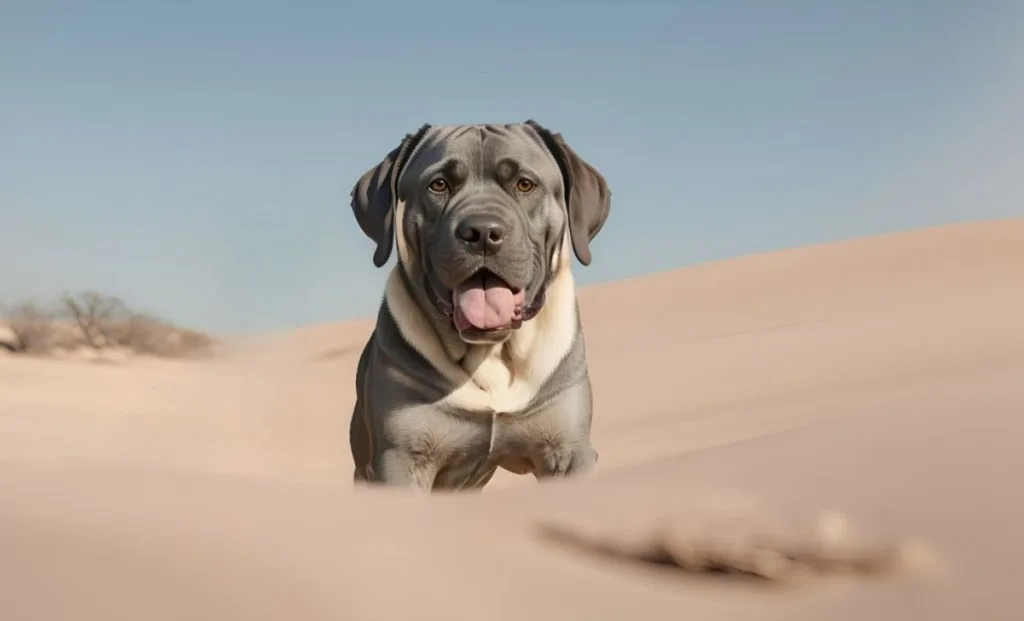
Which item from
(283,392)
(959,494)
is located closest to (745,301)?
(283,392)

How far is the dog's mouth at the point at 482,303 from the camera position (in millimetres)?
4348

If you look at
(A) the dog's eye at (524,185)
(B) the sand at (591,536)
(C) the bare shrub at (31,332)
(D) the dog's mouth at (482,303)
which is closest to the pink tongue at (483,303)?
(D) the dog's mouth at (482,303)

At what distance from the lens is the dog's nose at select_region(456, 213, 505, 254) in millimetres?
4203

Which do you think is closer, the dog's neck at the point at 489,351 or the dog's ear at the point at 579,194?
the dog's neck at the point at 489,351

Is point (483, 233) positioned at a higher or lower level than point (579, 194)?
lower

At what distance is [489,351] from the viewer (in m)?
4.61

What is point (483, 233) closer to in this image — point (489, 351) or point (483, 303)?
point (483, 303)

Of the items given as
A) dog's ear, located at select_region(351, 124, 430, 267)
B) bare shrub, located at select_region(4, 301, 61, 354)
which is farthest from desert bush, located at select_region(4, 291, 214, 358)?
dog's ear, located at select_region(351, 124, 430, 267)

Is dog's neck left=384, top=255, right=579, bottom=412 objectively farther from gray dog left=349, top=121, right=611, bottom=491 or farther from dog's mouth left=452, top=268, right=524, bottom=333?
dog's mouth left=452, top=268, right=524, bottom=333

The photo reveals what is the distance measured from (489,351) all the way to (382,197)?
837 millimetres

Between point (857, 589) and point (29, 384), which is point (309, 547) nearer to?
point (857, 589)

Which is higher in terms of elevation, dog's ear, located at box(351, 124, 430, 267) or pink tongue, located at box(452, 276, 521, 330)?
dog's ear, located at box(351, 124, 430, 267)

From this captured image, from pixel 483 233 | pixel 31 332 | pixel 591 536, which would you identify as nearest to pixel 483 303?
pixel 483 233

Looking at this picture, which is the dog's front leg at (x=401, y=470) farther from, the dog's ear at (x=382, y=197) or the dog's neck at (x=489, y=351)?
the dog's ear at (x=382, y=197)
